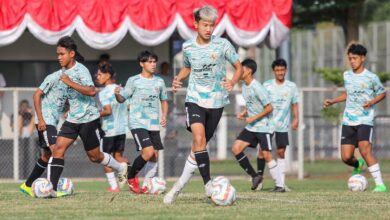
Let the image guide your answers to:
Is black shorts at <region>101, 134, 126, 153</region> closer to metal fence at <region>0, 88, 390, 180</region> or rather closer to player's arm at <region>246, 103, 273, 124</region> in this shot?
player's arm at <region>246, 103, 273, 124</region>

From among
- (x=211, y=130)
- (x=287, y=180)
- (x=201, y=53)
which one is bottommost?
(x=287, y=180)

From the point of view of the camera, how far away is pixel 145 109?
1628cm

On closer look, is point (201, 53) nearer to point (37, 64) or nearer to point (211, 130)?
point (211, 130)

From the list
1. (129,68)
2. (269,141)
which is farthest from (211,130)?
(129,68)

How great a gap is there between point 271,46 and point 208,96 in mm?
10649

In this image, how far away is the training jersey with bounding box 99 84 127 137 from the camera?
58.7 ft

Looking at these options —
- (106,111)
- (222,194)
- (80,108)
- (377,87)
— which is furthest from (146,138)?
(222,194)

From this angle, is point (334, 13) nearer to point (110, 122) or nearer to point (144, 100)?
point (110, 122)

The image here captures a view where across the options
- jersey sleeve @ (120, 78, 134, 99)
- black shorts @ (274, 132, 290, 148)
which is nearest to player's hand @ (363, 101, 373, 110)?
black shorts @ (274, 132, 290, 148)

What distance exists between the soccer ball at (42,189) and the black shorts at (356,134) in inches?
194

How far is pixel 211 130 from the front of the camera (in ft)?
41.5

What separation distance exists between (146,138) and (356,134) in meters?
3.16

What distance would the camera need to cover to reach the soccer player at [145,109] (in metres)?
16.1

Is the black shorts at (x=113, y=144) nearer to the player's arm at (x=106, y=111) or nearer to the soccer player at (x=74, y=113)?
the player's arm at (x=106, y=111)
